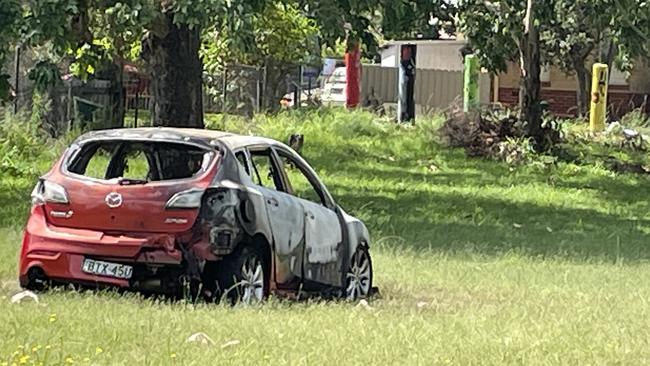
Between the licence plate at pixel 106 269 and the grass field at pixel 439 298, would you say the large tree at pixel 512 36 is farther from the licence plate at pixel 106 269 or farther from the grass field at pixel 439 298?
the licence plate at pixel 106 269

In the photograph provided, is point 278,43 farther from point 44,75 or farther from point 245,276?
point 245,276

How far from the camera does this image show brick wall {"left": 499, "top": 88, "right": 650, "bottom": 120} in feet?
163

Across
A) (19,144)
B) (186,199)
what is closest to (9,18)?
(186,199)

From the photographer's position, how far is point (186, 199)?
9.42 meters

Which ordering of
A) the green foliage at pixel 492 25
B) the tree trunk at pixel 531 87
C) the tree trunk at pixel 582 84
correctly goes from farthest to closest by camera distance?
1. the tree trunk at pixel 582 84
2. the tree trunk at pixel 531 87
3. the green foliage at pixel 492 25

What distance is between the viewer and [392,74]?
45.2 m

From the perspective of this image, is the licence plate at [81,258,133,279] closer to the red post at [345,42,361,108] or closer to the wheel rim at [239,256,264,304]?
the wheel rim at [239,256,264,304]

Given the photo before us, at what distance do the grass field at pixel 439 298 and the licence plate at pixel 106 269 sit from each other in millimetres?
174

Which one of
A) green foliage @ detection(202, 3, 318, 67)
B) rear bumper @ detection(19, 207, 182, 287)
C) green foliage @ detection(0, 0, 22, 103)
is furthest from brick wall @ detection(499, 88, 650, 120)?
rear bumper @ detection(19, 207, 182, 287)

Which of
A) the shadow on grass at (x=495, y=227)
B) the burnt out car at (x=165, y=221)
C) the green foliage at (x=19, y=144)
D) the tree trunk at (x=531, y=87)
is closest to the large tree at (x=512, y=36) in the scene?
the tree trunk at (x=531, y=87)

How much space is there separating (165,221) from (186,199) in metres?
0.22

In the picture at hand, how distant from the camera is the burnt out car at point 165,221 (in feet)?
30.9

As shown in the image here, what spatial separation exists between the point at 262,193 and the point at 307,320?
1.70 meters

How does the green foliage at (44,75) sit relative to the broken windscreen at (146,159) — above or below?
above
